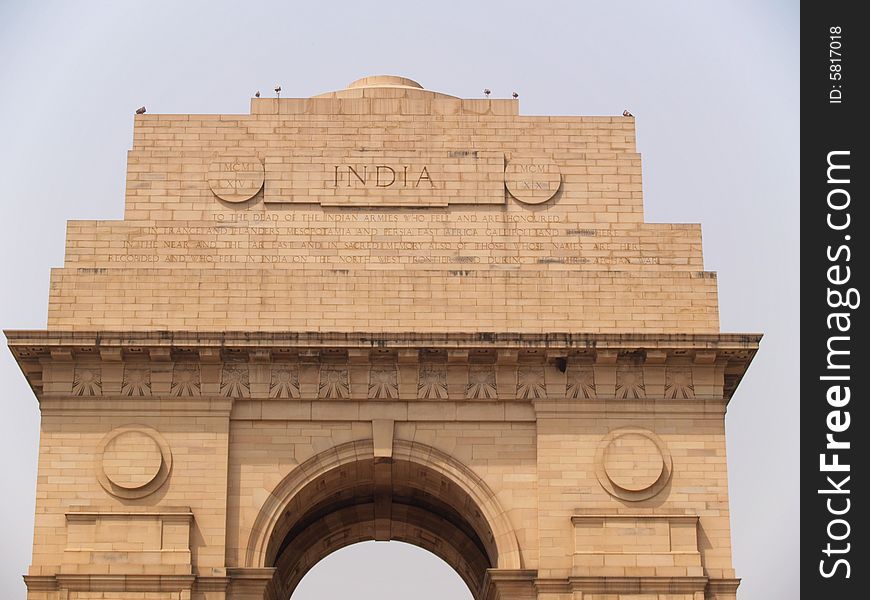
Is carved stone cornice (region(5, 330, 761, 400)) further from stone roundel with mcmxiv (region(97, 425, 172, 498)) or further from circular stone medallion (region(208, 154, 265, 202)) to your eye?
circular stone medallion (region(208, 154, 265, 202))

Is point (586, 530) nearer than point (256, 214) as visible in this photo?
Yes

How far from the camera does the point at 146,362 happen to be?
45688 mm

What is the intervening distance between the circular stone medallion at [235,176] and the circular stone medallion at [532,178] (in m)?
5.90

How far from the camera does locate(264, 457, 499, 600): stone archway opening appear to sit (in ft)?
152

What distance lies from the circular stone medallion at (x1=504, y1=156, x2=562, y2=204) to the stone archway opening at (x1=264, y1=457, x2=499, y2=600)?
7.00m

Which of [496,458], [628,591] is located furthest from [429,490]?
[628,591]

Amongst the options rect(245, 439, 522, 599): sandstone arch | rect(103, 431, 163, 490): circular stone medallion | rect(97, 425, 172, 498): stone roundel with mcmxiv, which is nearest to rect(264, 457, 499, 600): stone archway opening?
rect(245, 439, 522, 599): sandstone arch

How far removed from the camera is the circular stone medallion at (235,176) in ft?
157

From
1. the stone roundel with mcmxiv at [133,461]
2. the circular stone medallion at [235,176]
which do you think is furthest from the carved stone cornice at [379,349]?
the circular stone medallion at [235,176]

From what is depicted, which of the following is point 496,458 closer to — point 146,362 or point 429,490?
point 429,490

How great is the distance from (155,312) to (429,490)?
7.66 meters

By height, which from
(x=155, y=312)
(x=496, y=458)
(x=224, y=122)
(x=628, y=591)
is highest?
(x=224, y=122)

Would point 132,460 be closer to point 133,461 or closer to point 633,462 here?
point 133,461
